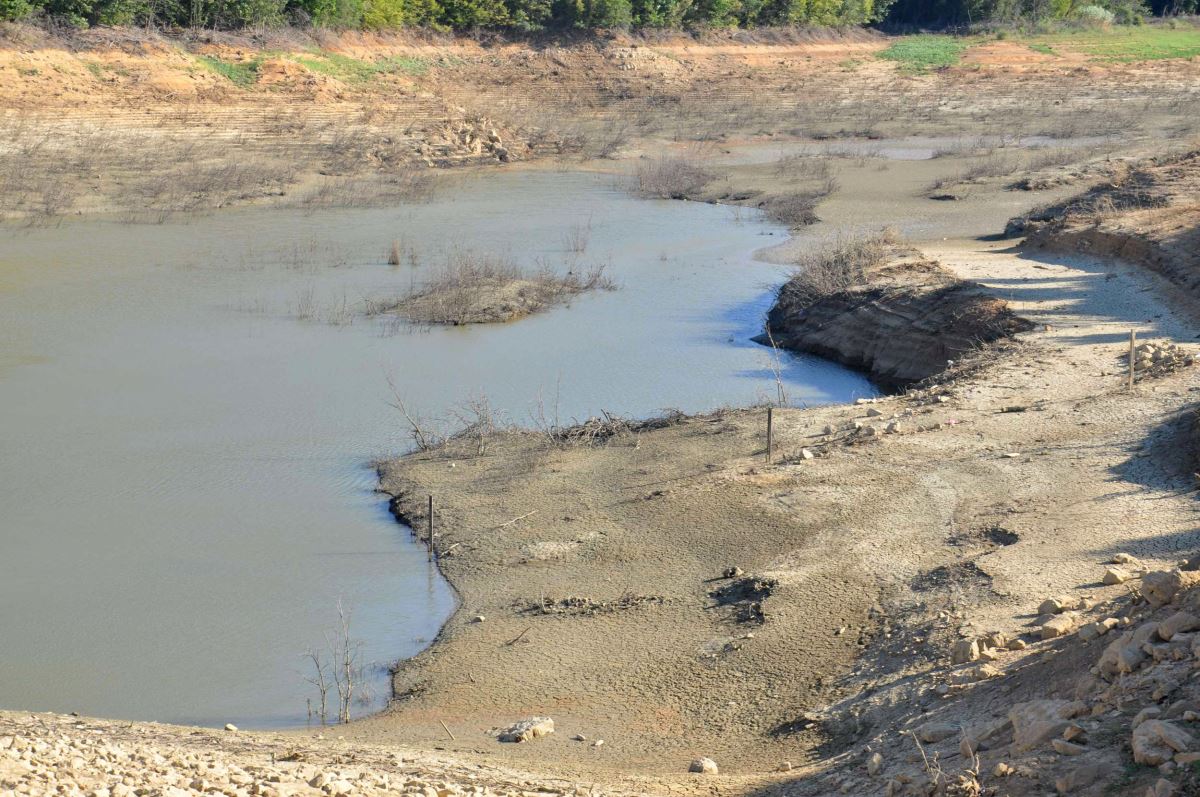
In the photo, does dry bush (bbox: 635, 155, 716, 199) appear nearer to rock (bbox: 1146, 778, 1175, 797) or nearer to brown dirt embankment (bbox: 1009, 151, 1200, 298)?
brown dirt embankment (bbox: 1009, 151, 1200, 298)

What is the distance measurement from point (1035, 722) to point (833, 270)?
567 inches

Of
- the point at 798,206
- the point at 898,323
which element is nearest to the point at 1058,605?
the point at 898,323

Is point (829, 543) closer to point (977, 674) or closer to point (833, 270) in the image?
point (977, 674)

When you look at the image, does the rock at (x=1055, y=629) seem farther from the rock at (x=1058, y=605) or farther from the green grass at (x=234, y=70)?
the green grass at (x=234, y=70)

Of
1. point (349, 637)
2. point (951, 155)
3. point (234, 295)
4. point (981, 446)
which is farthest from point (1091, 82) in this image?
point (349, 637)

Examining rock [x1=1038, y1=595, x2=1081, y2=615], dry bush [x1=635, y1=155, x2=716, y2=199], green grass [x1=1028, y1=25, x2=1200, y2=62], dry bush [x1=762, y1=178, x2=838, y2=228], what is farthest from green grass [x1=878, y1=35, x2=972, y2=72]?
rock [x1=1038, y1=595, x2=1081, y2=615]

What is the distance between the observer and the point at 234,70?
3803cm

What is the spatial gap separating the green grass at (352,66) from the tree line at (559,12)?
2552mm

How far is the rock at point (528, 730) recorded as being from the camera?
7.59m

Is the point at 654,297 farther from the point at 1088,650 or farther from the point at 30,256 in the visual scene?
the point at 1088,650

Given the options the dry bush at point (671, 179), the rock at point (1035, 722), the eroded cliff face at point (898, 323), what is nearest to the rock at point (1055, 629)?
the rock at point (1035, 722)

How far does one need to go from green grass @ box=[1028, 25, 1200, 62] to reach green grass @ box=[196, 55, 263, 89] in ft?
113

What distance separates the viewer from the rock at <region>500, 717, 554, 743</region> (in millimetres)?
7586

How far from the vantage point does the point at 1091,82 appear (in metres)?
50.8
